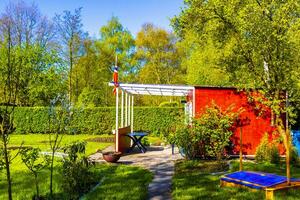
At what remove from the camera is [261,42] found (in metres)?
12.1

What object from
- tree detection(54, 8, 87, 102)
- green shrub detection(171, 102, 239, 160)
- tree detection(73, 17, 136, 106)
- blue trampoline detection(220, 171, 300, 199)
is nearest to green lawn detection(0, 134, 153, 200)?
blue trampoline detection(220, 171, 300, 199)

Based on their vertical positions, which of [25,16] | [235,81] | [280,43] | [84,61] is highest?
[25,16]

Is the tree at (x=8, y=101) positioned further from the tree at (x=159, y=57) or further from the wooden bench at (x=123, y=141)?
the tree at (x=159, y=57)

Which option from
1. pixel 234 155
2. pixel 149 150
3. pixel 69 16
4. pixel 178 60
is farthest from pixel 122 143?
pixel 178 60

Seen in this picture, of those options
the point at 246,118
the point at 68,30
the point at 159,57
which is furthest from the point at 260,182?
the point at 159,57

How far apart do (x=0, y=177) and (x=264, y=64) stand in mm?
9455

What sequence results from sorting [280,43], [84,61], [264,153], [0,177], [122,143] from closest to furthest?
[0,177] → [264,153] → [280,43] → [122,143] → [84,61]

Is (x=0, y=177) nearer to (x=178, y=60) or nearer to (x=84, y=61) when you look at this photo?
(x=84, y=61)

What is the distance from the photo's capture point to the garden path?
7373 mm

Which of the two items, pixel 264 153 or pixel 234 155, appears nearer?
pixel 264 153

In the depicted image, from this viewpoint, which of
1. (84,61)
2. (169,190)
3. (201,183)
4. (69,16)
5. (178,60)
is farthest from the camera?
(178,60)

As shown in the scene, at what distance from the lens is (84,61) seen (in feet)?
110

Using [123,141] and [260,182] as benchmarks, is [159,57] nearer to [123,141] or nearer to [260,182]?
[123,141]

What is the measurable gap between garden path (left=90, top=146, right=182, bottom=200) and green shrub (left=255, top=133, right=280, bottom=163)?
2860 millimetres
